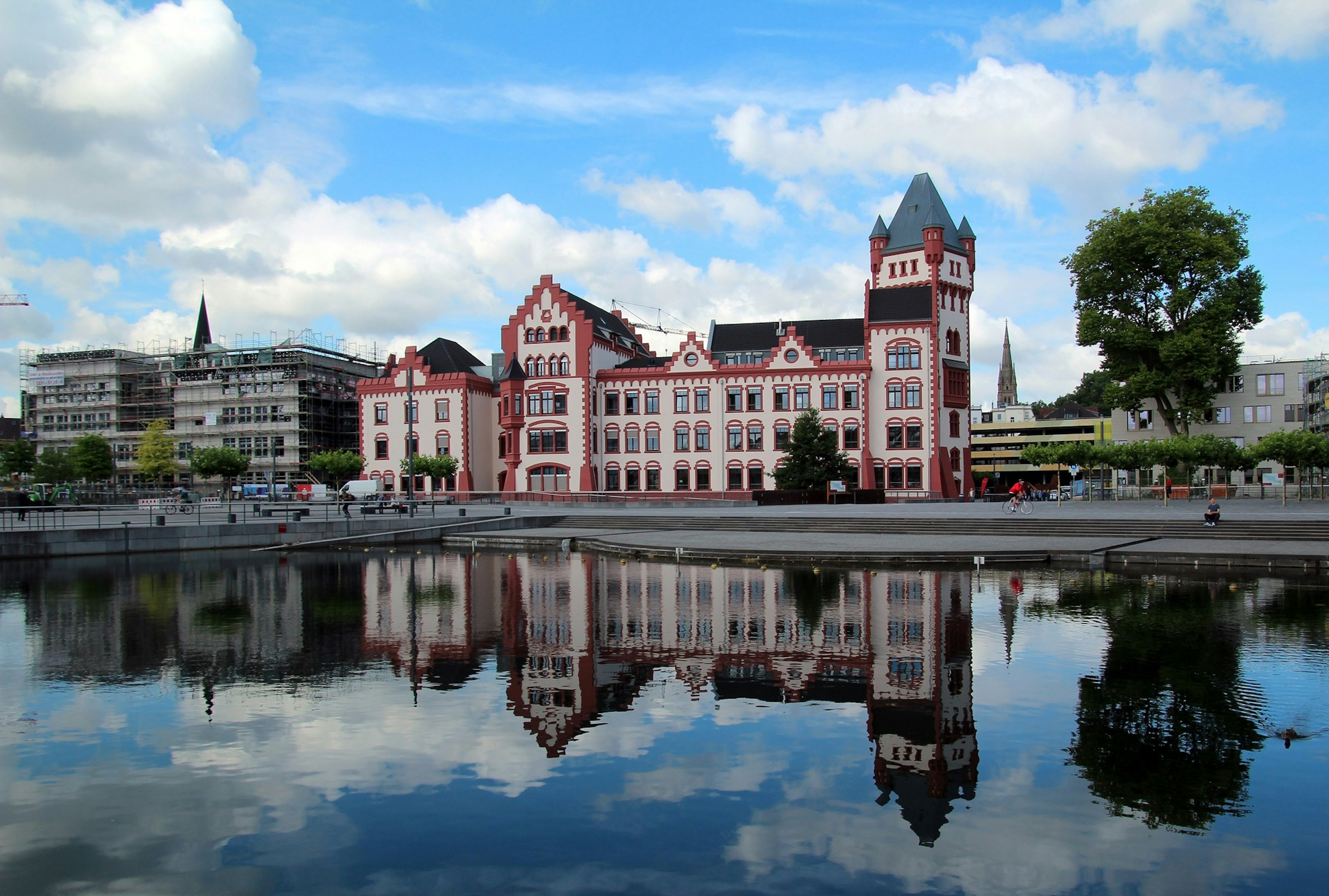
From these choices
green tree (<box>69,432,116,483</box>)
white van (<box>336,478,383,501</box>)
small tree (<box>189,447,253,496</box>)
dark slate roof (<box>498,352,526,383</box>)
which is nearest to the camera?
white van (<box>336,478,383,501</box>)

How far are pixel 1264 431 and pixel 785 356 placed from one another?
120 ft

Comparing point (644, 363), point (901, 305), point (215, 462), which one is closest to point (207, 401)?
point (215, 462)

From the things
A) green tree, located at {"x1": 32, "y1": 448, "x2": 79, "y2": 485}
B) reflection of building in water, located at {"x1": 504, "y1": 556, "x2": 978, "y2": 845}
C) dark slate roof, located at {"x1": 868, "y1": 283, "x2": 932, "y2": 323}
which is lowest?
reflection of building in water, located at {"x1": 504, "y1": 556, "x2": 978, "y2": 845}

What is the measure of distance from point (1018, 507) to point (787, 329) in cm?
3383

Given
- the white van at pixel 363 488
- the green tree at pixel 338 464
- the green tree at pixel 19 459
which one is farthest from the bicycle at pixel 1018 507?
the green tree at pixel 19 459

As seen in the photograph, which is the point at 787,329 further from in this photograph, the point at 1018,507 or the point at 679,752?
the point at 679,752

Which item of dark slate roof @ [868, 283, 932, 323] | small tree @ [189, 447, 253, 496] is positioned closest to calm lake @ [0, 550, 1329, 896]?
dark slate roof @ [868, 283, 932, 323]

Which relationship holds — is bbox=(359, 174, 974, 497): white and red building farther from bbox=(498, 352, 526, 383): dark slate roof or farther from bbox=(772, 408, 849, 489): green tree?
bbox=(772, 408, 849, 489): green tree

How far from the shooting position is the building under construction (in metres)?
107

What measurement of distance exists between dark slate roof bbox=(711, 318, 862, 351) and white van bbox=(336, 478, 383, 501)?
31.1 meters

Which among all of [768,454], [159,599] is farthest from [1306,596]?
[768,454]

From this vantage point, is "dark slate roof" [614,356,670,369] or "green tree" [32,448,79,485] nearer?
"dark slate roof" [614,356,670,369]

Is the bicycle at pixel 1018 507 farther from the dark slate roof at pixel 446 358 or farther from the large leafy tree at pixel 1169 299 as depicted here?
the dark slate roof at pixel 446 358

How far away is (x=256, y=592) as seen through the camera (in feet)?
83.5
